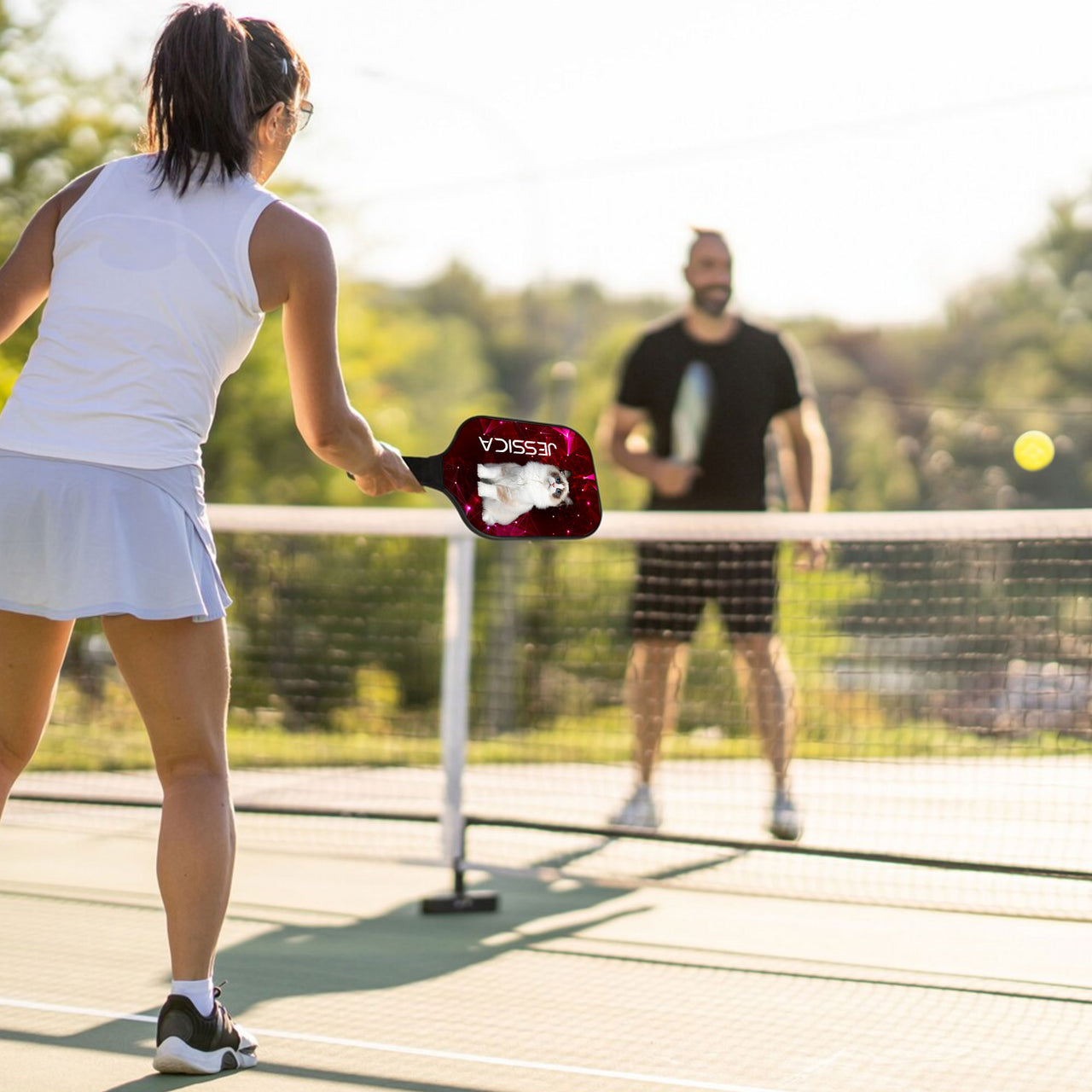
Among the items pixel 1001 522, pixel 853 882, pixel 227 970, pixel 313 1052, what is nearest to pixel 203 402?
pixel 313 1052

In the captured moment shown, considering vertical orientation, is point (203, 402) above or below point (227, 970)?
above

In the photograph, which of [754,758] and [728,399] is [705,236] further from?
[754,758]

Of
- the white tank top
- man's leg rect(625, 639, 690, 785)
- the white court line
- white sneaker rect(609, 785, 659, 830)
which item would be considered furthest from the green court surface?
the white tank top

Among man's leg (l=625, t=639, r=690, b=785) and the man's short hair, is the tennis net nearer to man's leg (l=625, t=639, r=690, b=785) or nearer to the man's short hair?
man's leg (l=625, t=639, r=690, b=785)

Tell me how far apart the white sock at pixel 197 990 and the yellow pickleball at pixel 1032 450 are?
556cm

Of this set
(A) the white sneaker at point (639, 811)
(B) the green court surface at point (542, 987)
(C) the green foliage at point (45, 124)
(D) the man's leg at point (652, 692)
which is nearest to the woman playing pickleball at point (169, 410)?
(B) the green court surface at point (542, 987)

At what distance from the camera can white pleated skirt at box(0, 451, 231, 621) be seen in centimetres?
319

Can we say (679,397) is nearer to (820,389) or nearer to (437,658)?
(437,658)

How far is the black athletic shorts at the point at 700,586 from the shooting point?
6539mm

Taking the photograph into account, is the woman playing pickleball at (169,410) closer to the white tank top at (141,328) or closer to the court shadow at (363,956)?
the white tank top at (141,328)

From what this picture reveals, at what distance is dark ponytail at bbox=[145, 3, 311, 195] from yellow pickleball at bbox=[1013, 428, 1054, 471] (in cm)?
Result: 544

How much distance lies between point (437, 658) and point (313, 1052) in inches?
1024

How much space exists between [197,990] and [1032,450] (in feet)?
19.6

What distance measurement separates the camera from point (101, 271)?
330cm
